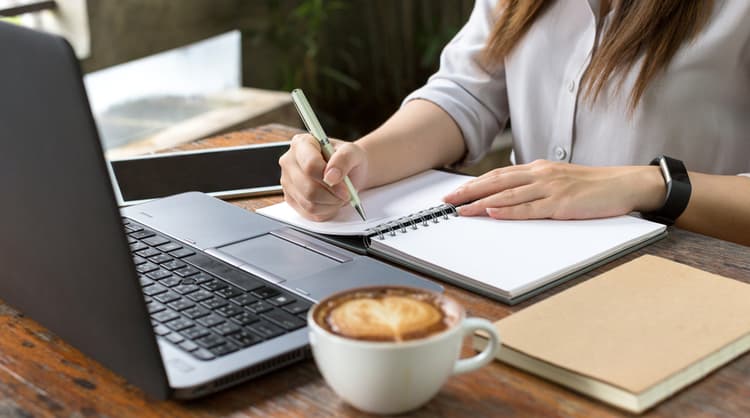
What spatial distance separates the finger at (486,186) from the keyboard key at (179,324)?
427 mm

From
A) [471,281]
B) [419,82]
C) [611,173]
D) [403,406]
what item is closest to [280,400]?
[403,406]

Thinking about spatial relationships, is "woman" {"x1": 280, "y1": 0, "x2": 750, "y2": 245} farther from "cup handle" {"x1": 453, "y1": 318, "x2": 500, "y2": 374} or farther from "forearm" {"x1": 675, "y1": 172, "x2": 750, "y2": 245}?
"cup handle" {"x1": 453, "y1": 318, "x2": 500, "y2": 374}

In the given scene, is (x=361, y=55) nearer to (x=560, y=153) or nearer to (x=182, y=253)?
(x=560, y=153)

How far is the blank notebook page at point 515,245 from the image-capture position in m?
0.92

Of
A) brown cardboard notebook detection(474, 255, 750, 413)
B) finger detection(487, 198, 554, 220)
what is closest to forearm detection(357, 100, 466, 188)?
finger detection(487, 198, 554, 220)

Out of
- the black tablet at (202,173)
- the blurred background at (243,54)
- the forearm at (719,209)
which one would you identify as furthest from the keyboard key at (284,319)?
the blurred background at (243,54)

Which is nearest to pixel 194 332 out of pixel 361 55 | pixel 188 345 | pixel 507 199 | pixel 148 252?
pixel 188 345

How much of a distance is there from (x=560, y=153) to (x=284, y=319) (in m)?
0.78

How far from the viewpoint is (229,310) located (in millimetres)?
822

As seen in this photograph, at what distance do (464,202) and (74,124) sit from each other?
1.97ft

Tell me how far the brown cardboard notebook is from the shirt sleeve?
0.62m

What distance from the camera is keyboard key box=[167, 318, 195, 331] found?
2.59 ft

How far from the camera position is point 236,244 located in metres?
1.01

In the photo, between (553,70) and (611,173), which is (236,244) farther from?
(553,70)
